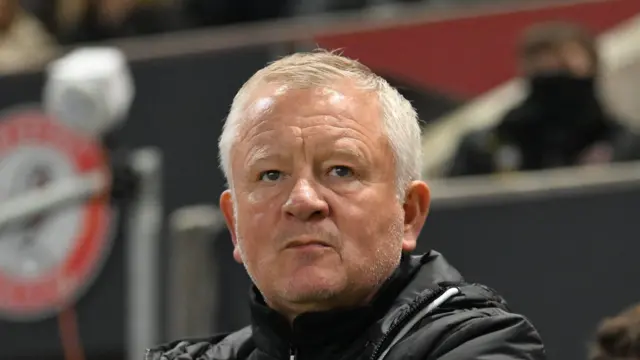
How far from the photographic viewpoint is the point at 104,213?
5.47 m

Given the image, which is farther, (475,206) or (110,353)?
(110,353)

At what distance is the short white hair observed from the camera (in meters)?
2.17

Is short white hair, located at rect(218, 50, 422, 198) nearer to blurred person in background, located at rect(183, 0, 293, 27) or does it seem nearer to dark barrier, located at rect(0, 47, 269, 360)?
dark barrier, located at rect(0, 47, 269, 360)

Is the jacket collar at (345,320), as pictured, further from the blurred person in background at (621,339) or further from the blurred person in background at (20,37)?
the blurred person in background at (20,37)

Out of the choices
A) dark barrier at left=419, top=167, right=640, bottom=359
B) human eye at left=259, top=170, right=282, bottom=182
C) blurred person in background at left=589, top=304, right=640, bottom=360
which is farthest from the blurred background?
human eye at left=259, top=170, right=282, bottom=182

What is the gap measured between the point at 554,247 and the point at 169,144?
181 cm

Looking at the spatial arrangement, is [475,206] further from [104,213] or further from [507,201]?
[104,213]

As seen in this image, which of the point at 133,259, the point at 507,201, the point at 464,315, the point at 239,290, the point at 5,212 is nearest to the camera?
the point at 464,315

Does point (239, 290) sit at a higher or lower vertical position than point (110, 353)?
higher

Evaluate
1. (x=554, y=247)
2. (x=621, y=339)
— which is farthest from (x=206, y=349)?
(x=554, y=247)

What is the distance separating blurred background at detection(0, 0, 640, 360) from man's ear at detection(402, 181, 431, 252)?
6.21 ft

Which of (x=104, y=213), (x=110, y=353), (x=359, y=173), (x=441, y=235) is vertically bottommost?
(x=110, y=353)

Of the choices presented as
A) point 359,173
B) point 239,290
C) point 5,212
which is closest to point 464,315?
point 359,173

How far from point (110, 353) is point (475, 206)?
167cm
